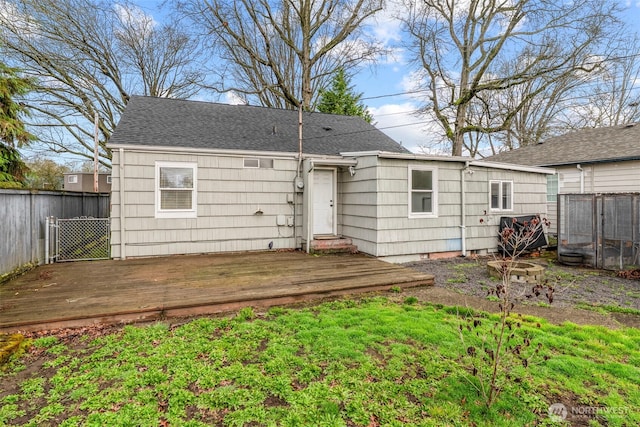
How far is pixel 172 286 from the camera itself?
4.76 meters

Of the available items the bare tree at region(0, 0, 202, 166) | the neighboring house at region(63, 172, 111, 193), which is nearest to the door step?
the bare tree at region(0, 0, 202, 166)

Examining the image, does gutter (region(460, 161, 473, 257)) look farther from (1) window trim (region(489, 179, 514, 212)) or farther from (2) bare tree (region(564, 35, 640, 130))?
(2) bare tree (region(564, 35, 640, 130))

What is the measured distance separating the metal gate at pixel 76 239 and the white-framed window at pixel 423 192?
7.04m

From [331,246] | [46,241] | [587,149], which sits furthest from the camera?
[587,149]

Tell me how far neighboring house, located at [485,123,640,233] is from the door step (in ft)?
26.0

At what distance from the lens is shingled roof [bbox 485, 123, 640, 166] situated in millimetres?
9930

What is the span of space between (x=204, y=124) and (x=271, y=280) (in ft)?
18.2

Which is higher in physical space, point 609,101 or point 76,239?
point 609,101

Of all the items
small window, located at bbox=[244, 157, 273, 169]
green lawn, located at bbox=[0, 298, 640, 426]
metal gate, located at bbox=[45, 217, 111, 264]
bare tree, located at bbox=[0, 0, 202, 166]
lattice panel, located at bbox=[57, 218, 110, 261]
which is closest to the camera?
green lawn, located at bbox=[0, 298, 640, 426]

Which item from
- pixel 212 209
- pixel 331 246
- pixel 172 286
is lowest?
pixel 172 286

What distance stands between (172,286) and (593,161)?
1244cm

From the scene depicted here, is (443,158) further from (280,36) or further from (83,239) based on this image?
(280,36)

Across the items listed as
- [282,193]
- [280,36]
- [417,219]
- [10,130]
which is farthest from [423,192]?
[280,36]

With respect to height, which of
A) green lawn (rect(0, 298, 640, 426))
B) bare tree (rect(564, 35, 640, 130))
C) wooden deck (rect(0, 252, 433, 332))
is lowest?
green lawn (rect(0, 298, 640, 426))
